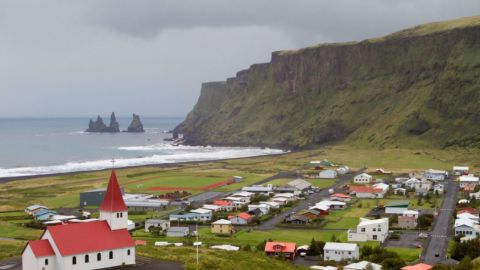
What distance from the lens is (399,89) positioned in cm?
19175

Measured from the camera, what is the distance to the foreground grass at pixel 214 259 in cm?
4038

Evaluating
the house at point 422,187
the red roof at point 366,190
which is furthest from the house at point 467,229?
the red roof at point 366,190

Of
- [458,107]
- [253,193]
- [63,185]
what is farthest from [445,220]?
[458,107]

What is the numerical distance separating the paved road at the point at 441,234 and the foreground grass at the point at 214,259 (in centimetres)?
1557

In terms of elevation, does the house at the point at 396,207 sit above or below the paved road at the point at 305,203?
above

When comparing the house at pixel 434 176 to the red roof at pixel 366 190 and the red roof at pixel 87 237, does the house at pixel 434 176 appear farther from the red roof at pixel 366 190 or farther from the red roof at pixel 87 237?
the red roof at pixel 87 237

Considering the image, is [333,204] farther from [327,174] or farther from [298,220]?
[327,174]

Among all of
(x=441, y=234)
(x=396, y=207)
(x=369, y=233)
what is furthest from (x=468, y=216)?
(x=369, y=233)

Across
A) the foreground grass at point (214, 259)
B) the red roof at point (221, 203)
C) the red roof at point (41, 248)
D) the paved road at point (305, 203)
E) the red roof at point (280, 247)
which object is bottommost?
the paved road at point (305, 203)

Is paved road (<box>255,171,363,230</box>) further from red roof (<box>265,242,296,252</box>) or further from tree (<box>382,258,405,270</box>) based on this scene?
Result: tree (<box>382,258,405,270</box>)

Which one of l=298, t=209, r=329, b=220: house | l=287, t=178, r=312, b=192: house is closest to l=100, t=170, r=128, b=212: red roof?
l=298, t=209, r=329, b=220: house

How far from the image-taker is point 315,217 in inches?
2906

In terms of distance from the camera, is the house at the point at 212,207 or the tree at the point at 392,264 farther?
the house at the point at 212,207

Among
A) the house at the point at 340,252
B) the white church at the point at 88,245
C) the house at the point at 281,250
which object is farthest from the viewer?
the house at the point at 281,250
